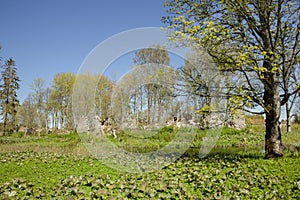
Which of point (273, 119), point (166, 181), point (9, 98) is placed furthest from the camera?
point (9, 98)

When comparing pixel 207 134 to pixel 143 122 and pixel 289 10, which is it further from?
pixel 289 10

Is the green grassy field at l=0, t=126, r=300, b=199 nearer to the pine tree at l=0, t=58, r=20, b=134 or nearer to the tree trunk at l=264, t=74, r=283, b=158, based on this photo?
the tree trunk at l=264, t=74, r=283, b=158

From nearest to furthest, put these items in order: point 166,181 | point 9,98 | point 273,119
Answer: point 166,181, point 273,119, point 9,98

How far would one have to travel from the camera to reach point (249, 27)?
9648 mm

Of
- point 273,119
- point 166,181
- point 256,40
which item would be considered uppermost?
point 256,40

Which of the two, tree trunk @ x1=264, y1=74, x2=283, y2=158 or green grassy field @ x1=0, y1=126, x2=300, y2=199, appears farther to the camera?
tree trunk @ x1=264, y1=74, x2=283, y2=158

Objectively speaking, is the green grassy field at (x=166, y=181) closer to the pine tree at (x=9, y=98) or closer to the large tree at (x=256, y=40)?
the large tree at (x=256, y=40)

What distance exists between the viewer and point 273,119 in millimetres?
9102

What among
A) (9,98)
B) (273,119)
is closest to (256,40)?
(273,119)

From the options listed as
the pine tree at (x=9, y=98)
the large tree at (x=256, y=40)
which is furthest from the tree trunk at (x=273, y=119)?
the pine tree at (x=9, y=98)

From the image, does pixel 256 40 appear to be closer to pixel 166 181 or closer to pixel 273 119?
pixel 273 119

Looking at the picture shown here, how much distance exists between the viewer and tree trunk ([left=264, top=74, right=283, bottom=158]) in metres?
9.05

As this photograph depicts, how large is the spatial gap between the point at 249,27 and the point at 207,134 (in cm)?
1045

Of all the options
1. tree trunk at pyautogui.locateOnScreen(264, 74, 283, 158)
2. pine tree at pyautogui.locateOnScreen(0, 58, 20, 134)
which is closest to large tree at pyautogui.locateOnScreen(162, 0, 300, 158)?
tree trunk at pyautogui.locateOnScreen(264, 74, 283, 158)
